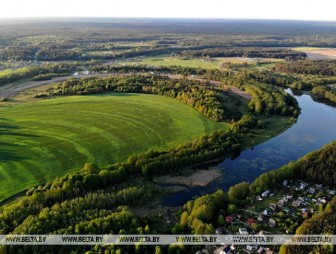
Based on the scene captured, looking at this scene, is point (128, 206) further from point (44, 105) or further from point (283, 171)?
point (44, 105)

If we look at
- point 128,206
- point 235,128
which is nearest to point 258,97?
point 235,128

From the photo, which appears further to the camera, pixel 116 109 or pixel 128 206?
pixel 116 109

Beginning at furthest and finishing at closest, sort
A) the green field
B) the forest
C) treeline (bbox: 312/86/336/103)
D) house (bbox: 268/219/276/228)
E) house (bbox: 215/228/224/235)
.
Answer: treeline (bbox: 312/86/336/103)
the green field
house (bbox: 268/219/276/228)
house (bbox: 215/228/224/235)
the forest

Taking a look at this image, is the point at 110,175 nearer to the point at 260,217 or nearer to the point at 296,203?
the point at 260,217

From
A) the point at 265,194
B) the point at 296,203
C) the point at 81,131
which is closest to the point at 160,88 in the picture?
the point at 81,131

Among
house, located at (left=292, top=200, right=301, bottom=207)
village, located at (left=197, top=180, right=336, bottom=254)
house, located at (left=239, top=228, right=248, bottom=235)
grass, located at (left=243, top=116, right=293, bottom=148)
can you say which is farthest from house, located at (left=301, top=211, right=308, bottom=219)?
grass, located at (left=243, top=116, right=293, bottom=148)

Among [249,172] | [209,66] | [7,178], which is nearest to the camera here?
[7,178]

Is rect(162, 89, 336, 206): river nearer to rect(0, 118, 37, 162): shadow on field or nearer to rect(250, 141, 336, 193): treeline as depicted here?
rect(250, 141, 336, 193): treeline

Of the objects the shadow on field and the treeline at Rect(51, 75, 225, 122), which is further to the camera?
the treeline at Rect(51, 75, 225, 122)
